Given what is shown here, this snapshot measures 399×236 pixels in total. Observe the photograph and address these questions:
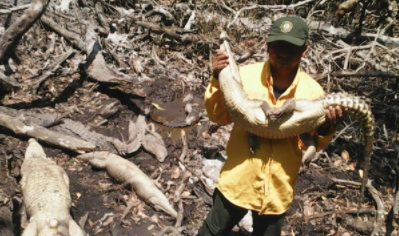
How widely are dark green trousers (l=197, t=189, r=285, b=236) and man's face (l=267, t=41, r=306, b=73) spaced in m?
0.97

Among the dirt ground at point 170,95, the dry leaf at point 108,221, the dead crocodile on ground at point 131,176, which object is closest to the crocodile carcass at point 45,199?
the dirt ground at point 170,95

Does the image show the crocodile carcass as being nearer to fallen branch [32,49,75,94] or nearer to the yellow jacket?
the yellow jacket

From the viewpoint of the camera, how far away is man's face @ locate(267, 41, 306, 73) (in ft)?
7.77

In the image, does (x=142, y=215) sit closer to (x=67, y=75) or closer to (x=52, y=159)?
(x=52, y=159)

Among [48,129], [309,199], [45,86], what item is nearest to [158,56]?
[45,86]

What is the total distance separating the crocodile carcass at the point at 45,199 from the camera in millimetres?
3326

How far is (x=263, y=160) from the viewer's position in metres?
2.57

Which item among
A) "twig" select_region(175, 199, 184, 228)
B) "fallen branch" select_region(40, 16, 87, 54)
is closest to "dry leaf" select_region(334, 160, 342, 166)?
"twig" select_region(175, 199, 184, 228)

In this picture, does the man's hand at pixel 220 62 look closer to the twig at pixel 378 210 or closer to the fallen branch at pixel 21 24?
the twig at pixel 378 210

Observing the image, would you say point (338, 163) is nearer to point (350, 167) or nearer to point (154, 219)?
point (350, 167)

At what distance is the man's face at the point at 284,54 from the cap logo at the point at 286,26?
0.07m

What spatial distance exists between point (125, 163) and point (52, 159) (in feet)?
2.85

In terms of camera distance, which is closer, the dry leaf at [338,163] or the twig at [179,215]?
the twig at [179,215]

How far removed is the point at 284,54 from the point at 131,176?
98.8 inches
